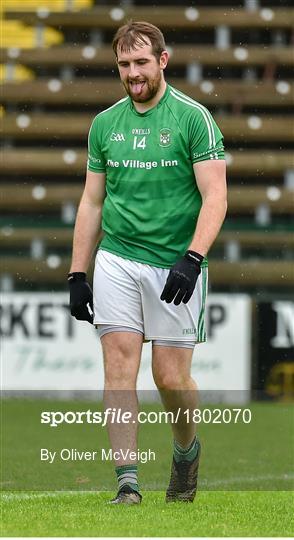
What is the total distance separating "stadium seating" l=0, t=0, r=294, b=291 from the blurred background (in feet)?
0.06

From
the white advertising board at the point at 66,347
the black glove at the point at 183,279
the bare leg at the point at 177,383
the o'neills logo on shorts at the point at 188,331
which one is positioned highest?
the black glove at the point at 183,279

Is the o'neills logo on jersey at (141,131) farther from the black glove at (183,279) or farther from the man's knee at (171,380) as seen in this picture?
the man's knee at (171,380)

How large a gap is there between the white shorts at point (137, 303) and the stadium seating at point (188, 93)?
5.57 m

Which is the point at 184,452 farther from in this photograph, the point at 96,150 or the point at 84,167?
the point at 84,167

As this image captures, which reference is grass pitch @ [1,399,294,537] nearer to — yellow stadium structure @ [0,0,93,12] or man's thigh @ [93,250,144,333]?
man's thigh @ [93,250,144,333]

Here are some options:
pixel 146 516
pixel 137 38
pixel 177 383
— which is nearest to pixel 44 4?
pixel 137 38

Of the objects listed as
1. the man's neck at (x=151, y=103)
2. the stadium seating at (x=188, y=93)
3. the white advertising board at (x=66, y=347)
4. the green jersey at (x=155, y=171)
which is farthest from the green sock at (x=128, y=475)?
the stadium seating at (x=188, y=93)

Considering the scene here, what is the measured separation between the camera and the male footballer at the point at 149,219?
4.89 m


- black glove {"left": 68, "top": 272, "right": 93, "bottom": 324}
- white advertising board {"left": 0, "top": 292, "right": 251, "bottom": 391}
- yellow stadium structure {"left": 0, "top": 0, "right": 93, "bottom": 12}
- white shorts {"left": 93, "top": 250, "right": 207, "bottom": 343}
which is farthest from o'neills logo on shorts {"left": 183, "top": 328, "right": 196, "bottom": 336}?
yellow stadium structure {"left": 0, "top": 0, "right": 93, "bottom": 12}

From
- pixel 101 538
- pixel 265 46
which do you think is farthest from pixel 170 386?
pixel 265 46

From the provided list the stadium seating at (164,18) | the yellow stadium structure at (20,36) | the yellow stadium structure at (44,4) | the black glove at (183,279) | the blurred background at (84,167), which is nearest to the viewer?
the black glove at (183,279)

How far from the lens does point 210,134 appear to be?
488cm

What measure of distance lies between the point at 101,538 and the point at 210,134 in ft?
5.10

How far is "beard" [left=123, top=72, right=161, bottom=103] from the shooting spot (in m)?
4.90
